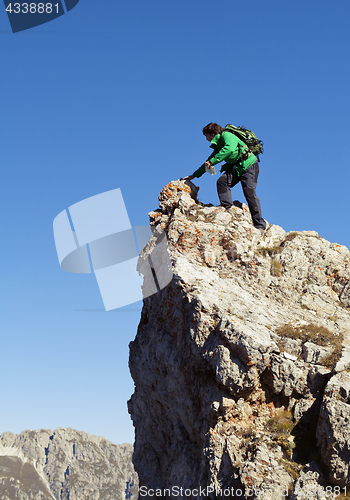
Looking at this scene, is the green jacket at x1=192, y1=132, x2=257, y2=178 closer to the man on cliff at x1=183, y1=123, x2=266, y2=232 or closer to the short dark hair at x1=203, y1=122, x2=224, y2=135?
the man on cliff at x1=183, y1=123, x2=266, y2=232

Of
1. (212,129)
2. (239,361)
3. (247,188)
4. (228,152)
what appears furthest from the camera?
(212,129)

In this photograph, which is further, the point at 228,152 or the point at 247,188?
the point at 247,188

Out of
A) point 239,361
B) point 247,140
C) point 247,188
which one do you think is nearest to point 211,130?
point 247,140

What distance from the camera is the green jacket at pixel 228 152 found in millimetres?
16547

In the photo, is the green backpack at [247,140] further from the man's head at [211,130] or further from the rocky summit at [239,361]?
the rocky summit at [239,361]

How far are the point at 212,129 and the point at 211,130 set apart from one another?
0.17 ft

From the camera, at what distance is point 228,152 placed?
54.2ft

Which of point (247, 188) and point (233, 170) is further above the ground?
point (233, 170)

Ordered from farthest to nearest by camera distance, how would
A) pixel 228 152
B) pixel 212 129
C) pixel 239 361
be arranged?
pixel 212 129 → pixel 228 152 → pixel 239 361

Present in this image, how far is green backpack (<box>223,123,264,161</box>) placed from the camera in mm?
17047

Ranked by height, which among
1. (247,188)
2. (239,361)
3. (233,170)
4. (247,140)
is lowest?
(239,361)

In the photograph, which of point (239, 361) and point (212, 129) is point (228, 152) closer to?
point (212, 129)

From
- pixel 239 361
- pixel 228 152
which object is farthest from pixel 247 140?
pixel 239 361

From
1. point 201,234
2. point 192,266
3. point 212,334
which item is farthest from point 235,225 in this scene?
point 212,334
